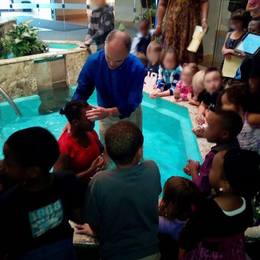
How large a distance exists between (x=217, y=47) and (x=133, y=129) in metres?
6.36

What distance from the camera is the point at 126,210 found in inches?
65.8

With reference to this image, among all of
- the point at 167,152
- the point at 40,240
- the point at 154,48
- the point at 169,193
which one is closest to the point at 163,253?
the point at 169,193

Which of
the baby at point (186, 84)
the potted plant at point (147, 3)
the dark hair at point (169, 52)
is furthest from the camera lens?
the potted plant at point (147, 3)

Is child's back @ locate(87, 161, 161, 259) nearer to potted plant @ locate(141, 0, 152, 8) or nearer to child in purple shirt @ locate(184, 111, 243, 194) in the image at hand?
child in purple shirt @ locate(184, 111, 243, 194)

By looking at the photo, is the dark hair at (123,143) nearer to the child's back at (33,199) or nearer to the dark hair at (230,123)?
the child's back at (33,199)

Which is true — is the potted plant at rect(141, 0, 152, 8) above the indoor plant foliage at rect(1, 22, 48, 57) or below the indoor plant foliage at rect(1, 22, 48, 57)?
above

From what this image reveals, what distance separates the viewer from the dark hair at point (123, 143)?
5.37 ft

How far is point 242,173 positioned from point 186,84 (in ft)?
11.7

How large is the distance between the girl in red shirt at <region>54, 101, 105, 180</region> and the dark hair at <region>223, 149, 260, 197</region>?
1047 mm

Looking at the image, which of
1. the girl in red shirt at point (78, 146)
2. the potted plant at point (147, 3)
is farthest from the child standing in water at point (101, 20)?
the girl in red shirt at point (78, 146)

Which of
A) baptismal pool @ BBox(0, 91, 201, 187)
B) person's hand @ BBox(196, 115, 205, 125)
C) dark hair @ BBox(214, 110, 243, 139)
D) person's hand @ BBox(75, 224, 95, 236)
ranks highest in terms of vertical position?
dark hair @ BBox(214, 110, 243, 139)

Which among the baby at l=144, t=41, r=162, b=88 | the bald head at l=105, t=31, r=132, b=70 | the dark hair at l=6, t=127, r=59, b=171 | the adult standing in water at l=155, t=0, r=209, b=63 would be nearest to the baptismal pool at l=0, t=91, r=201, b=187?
the baby at l=144, t=41, r=162, b=88

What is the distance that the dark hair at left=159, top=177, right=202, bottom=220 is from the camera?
6.87 feet

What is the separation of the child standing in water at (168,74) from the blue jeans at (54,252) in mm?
3921
